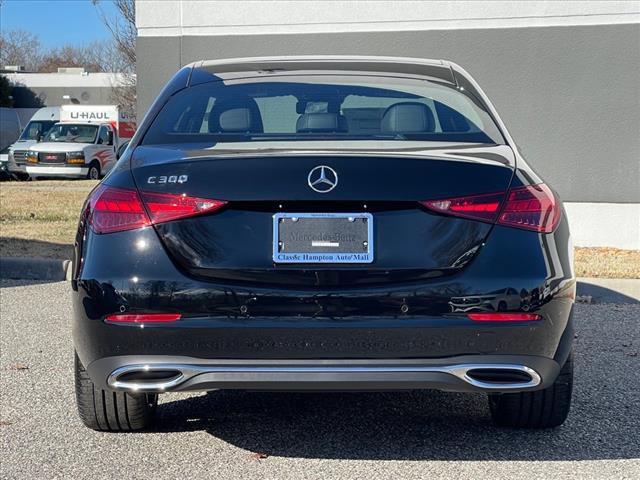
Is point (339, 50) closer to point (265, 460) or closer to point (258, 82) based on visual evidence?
point (258, 82)

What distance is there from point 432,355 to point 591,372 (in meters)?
2.35

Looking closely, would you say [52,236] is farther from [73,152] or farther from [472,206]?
[73,152]

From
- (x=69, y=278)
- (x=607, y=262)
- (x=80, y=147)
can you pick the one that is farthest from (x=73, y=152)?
(x=607, y=262)

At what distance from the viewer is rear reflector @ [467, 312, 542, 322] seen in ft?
11.2

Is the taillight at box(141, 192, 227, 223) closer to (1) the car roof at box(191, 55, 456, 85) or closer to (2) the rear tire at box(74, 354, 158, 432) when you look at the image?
(2) the rear tire at box(74, 354, 158, 432)

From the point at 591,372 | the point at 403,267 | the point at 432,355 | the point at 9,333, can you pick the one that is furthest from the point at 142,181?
the point at 9,333

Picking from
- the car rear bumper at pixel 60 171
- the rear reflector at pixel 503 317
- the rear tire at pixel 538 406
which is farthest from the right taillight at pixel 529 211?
the car rear bumper at pixel 60 171

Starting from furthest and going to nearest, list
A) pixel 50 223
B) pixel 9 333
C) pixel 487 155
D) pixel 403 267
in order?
pixel 50 223
pixel 9 333
pixel 487 155
pixel 403 267

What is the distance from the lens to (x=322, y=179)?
343cm

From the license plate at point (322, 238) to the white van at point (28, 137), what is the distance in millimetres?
25099

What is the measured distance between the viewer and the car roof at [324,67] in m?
4.59

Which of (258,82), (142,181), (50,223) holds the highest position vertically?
(258,82)

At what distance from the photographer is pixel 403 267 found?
3.42 metres

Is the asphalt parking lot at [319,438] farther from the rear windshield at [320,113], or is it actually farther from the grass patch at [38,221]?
the grass patch at [38,221]
